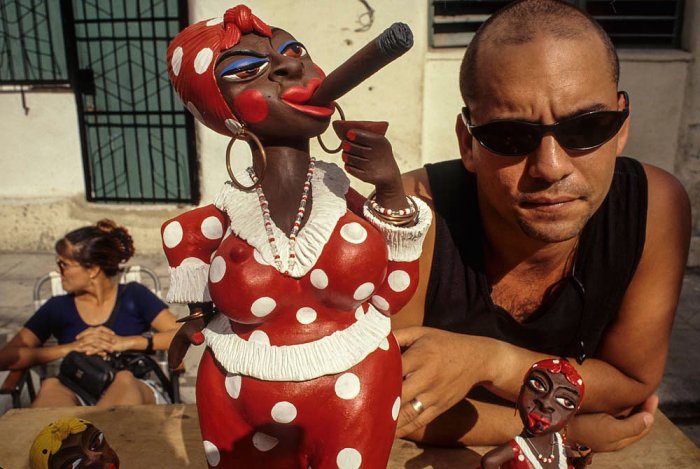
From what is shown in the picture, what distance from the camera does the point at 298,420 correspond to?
1115mm

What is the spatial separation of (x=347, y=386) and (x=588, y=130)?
0.72 metres

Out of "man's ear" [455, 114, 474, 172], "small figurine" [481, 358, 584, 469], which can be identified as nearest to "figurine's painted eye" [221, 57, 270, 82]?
"man's ear" [455, 114, 474, 172]

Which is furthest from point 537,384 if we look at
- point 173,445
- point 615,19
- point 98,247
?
point 615,19

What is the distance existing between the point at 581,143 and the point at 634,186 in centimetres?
48

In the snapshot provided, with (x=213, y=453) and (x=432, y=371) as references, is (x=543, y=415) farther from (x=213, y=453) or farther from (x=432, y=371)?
(x=213, y=453)

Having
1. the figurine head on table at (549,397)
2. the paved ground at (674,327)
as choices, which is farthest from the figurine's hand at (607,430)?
the paved ground at (674,327)

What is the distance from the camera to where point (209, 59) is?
3.62ft

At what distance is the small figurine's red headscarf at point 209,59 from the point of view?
1.10 meters

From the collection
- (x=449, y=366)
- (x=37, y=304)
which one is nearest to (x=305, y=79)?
(x=449, y=366)

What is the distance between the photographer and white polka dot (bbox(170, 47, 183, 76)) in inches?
45.3

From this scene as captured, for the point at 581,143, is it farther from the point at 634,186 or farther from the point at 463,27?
the point at 463,27

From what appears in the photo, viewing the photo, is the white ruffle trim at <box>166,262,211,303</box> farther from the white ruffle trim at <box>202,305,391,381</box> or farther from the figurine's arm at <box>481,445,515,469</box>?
the figurine's arm at <box>481,445,515,469</box>

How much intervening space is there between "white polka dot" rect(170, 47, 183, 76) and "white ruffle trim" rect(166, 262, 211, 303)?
1.20ft

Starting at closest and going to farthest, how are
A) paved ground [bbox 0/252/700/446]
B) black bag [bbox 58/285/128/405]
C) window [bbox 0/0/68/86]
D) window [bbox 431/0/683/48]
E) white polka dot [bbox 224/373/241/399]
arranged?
white polka dot [bbox 224/373/241/399] < black bag [bbox 58/285/128/405] < paved ground [bbox 0/252/700/446] < window [bbox 431/0/683/48] < window [bbox 0/0/68/86]
